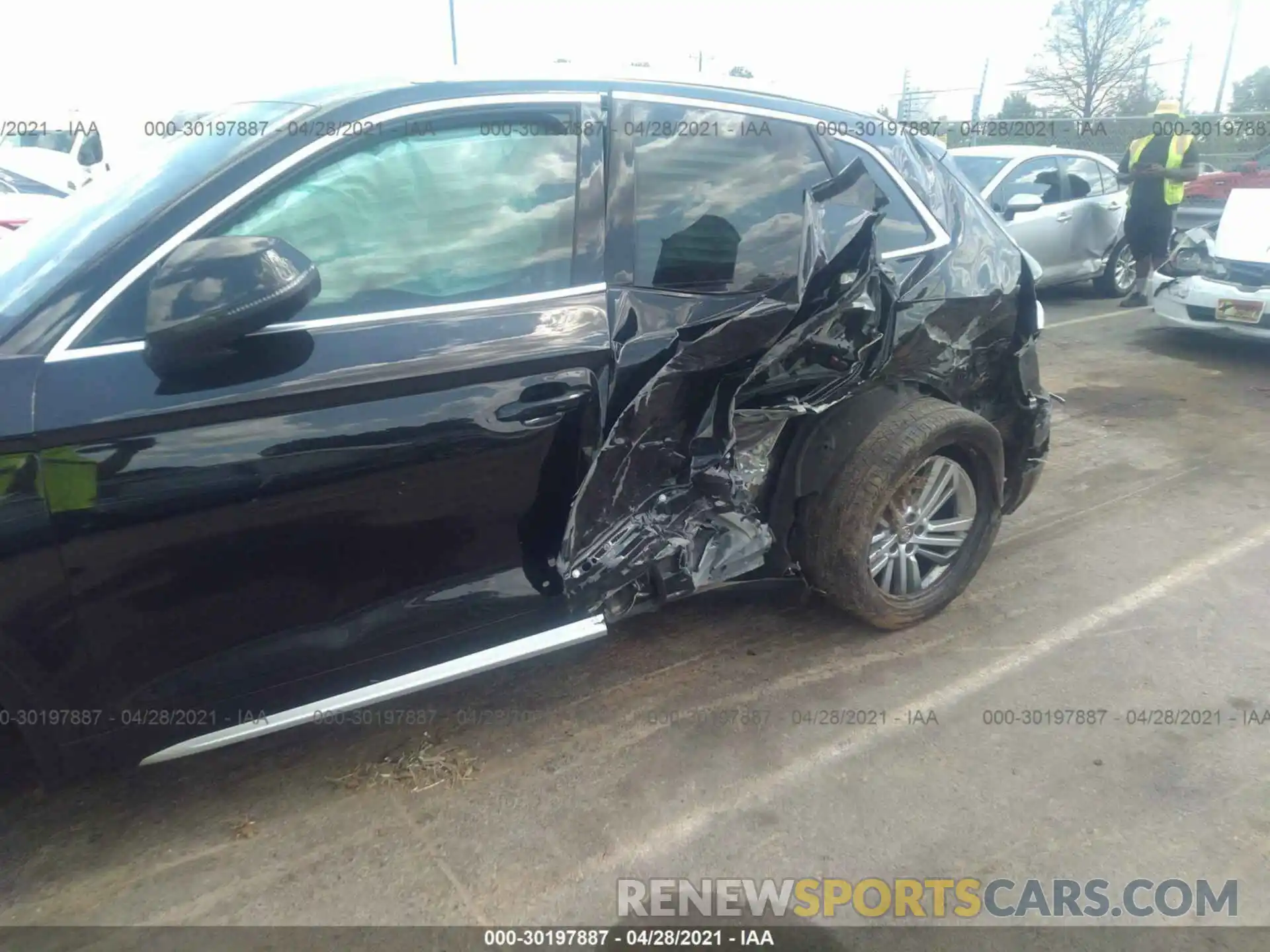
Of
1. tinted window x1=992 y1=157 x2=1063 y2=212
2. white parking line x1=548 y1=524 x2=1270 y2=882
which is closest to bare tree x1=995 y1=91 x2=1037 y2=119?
tinted window x1=992 y1=157 x2=1063 y2=212

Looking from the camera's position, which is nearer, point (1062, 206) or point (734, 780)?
point (734, 780)

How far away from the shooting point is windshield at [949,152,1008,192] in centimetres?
900

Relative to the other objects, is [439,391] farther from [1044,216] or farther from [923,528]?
[1044,216]

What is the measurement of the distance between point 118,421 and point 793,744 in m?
2.07

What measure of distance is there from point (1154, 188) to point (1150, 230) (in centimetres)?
44

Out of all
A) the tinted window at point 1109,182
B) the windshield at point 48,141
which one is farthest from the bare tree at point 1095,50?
the windshield at point 48,141

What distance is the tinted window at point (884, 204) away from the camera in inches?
123

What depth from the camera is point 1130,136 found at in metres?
21.6

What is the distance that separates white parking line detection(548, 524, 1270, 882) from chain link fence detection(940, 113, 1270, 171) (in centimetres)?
712

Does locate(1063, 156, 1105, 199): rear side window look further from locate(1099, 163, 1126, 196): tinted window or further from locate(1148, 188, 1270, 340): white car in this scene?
locate(1148, 188, 1270, 340): white car

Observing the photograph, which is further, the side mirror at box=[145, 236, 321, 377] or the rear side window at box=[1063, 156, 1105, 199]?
the rear side window at box=[1063, 156, 1105, 199]

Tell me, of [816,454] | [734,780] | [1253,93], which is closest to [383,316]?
[816,454]

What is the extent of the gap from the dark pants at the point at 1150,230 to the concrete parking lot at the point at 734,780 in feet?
22.1

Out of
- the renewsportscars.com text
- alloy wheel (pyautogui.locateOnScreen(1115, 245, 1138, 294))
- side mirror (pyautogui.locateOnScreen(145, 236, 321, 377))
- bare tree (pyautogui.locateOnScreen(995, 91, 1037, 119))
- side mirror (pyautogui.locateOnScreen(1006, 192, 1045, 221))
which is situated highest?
bare tree (pyautogui.locateOnScreen(995, 91, 1037, 119))
